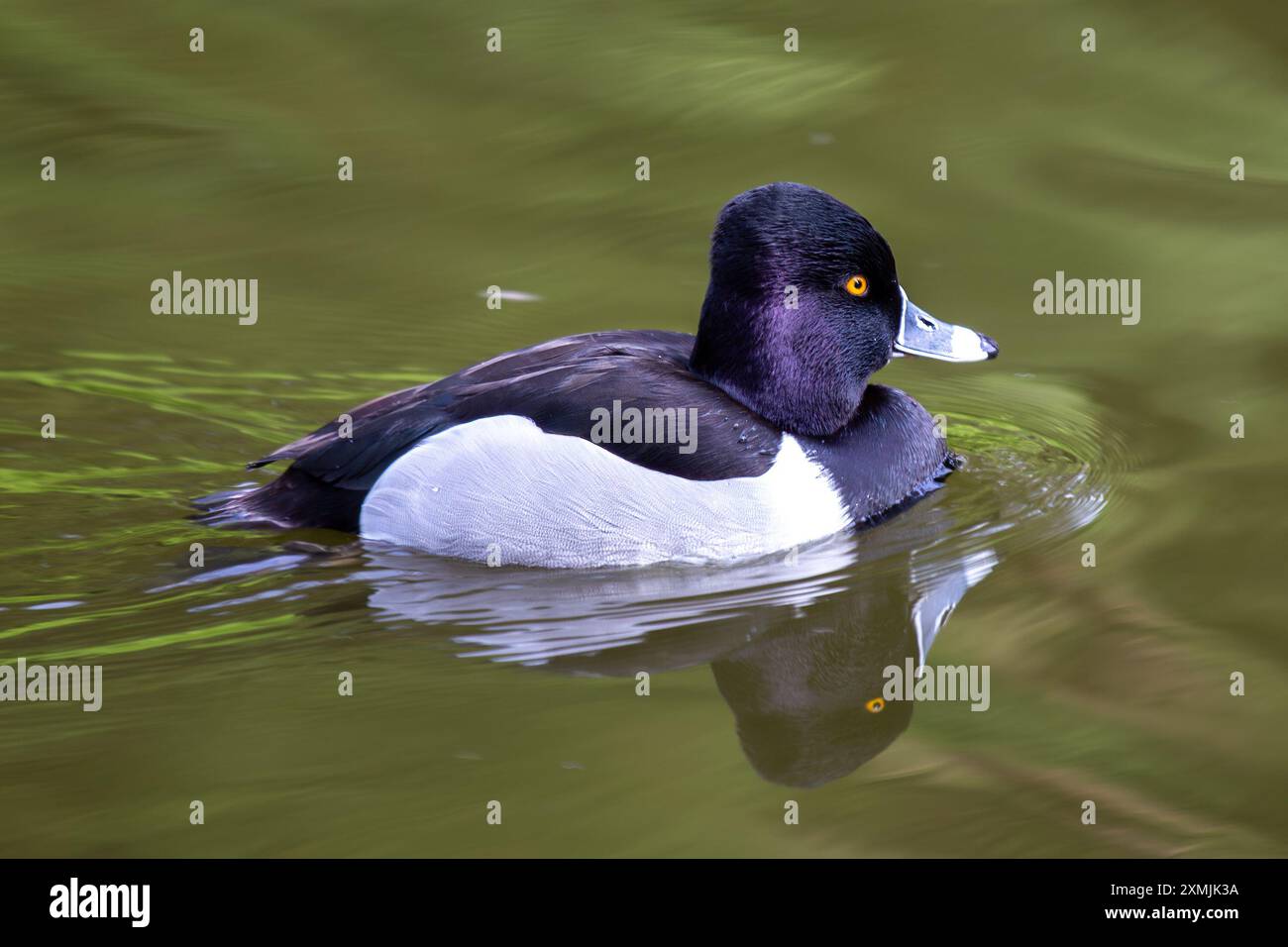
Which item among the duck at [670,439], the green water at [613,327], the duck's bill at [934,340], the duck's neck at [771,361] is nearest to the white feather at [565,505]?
the duck at [670,439]

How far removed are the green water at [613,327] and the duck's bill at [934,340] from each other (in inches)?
19.6

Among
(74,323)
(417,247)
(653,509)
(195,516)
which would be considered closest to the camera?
(653,509)

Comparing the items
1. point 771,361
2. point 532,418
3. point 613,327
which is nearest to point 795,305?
point 771,361

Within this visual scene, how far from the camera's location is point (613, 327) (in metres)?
7.88

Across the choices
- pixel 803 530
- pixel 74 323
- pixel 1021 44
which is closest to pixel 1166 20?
pixel 1021 44

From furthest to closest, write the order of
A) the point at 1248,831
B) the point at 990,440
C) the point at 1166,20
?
the point at 1166,20 < the point at 990,440 < the point at 1248,831

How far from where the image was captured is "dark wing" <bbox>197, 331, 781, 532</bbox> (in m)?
5.82

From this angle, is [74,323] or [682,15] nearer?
[74,323]

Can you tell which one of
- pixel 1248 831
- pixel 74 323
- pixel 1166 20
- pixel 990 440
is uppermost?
pixel 1166 20

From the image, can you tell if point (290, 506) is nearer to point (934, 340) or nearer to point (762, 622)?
point (762, 622)

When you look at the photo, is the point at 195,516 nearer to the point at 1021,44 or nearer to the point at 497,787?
the point at 497,787

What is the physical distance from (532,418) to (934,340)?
1722mm

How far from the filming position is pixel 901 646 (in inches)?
210

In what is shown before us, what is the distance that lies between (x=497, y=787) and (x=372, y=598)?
1.41 meters
